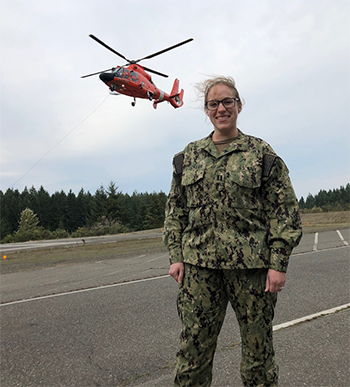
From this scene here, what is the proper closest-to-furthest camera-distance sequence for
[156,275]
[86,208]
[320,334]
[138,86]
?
1. [320,334]
2. [156,275]
3. [138,86]
4. [86,208]

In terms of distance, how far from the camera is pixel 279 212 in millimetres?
2148

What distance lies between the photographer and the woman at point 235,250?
2.12m

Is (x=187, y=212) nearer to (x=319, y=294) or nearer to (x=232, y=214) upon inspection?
(x=232, y=214)

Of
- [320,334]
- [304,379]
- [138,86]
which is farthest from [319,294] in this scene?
[138,86]

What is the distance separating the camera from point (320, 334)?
12.6ft

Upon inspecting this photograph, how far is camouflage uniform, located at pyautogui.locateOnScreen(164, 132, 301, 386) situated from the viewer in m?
2.12

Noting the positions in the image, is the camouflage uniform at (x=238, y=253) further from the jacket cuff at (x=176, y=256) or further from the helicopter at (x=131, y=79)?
the helicopter at (x=131, y=79)

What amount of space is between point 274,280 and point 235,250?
12.3 inches

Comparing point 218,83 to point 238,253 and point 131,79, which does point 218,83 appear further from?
point 131,79

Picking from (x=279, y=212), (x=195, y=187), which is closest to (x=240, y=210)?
(x=279, y=212)

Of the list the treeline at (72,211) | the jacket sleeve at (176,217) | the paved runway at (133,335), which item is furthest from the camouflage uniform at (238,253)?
the treeline at (72,211)

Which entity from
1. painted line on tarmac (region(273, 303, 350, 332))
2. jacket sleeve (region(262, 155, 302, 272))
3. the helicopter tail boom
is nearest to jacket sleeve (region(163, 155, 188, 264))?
jacket sleeve (region(262, 155, 302, 272))

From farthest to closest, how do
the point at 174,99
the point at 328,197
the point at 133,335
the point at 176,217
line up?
1. the point at 328,197
2. the point at 174,99
3. the point at 133,335
4. the point at 176,217

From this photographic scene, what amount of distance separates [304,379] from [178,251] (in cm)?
173
